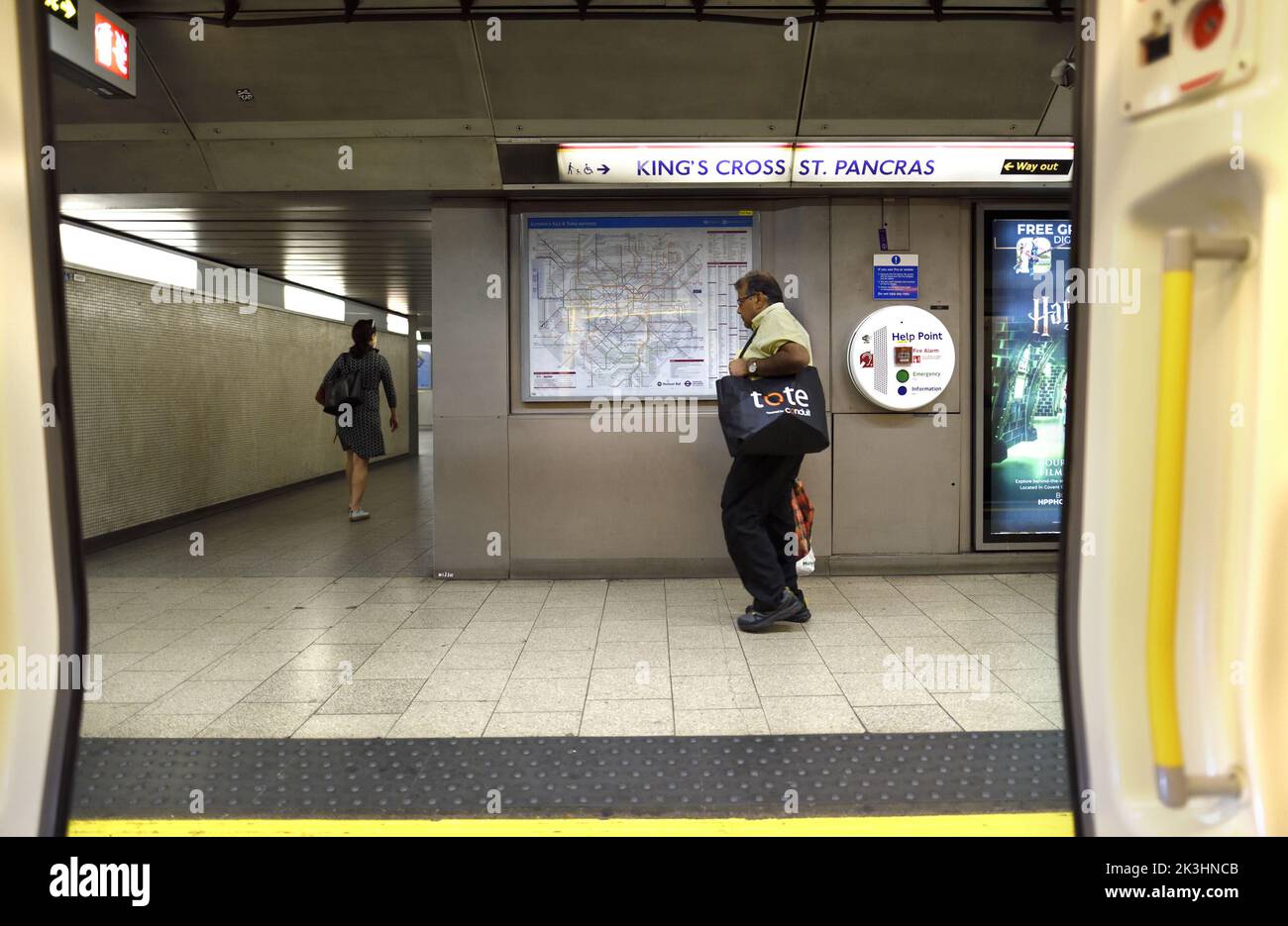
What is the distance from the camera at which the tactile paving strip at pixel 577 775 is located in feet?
8.77

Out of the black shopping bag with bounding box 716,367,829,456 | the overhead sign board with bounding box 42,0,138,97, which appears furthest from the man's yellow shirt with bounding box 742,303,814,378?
the overhead sign board with bounding box 42,0,138,97

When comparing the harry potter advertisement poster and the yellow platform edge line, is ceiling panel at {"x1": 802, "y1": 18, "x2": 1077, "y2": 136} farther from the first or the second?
the yellow platform edge line

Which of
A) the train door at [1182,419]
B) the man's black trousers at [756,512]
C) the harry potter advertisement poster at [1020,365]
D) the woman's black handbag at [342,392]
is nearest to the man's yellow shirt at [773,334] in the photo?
the man's black trousers at [756,512]

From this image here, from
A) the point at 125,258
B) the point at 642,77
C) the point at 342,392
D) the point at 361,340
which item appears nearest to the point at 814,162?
the point at 642,77

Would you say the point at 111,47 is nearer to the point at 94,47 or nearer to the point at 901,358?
the point at 94,47

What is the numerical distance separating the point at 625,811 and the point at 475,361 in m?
3.86

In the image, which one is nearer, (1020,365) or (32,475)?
(32,475)

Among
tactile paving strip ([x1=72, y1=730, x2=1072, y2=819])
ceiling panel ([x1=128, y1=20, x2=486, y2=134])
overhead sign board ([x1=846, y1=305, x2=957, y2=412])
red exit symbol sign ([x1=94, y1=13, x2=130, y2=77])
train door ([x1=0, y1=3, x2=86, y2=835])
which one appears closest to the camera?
train door ([x1=0, y1=3, x2=86, y2=835])

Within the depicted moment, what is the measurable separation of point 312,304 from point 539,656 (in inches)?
373

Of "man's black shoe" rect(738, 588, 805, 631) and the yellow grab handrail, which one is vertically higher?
the yellow grab handrail

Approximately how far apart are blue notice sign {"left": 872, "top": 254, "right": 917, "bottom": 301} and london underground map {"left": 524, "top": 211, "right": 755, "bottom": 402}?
908mm

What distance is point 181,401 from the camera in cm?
838

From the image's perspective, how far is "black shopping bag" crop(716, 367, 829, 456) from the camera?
4.23 meters

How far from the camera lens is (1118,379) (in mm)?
1202
